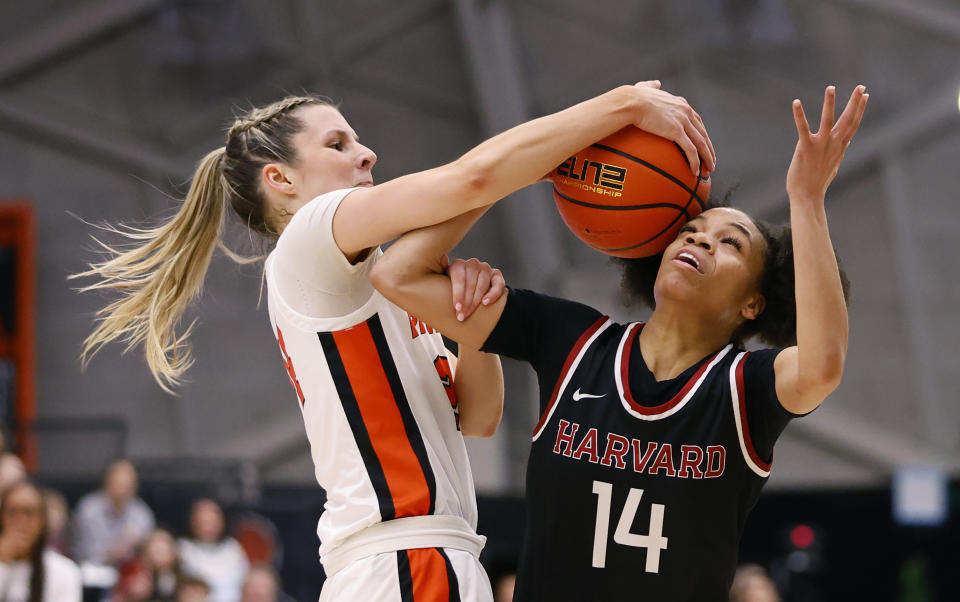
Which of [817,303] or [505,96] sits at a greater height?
[505,96]

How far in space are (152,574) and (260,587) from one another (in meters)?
0.63

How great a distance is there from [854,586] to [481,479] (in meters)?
3.95

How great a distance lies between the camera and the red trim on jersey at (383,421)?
2.51 meters

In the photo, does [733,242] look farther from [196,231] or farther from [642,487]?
[196,231]

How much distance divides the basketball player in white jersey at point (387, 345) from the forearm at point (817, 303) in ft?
1.24

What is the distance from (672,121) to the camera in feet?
8.38

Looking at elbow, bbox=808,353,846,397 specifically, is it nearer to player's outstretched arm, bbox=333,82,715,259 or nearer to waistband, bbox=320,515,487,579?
player's outstretched arm, bbox=333,82,715,259

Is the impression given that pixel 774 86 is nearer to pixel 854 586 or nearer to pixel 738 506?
pixel 854 586

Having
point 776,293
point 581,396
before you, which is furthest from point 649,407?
point 776,293

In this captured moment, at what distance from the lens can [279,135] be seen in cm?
285

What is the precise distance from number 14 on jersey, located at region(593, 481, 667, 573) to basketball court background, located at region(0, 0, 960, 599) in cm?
849

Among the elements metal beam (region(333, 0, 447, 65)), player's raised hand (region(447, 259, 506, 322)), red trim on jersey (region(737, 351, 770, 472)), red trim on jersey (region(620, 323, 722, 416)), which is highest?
metal beam (region(333, 0, 447, 65))

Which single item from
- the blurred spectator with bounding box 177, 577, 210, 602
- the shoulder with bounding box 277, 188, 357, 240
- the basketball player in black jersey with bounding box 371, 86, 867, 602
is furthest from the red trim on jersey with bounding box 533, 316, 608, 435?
the blurred spectator with bounding box 177, 577, 210, 602

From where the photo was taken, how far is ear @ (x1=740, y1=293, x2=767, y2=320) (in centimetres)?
270
